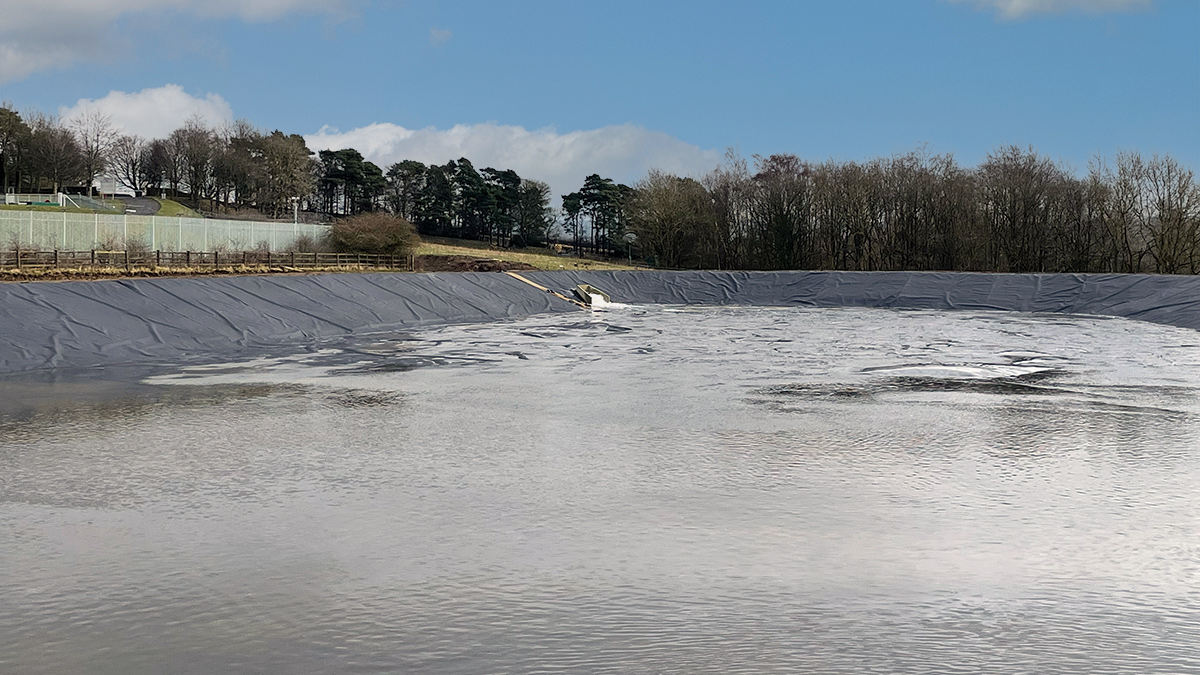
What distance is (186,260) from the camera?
35.0 m

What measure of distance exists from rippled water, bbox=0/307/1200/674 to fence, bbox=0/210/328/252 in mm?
26995

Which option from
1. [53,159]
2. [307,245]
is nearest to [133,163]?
[53,159]

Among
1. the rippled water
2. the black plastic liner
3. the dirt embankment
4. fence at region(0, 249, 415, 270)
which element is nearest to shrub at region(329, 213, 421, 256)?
fence at region(0, 249, 415, 270)

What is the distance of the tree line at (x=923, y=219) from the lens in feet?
162

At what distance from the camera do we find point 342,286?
28688 mm

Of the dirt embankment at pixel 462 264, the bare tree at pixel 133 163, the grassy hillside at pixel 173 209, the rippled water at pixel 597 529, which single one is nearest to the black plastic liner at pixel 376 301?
the rippled water at pixel 597 529

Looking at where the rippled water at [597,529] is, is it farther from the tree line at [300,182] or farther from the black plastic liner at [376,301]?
the tree line at [300,182]

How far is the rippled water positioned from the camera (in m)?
4.44

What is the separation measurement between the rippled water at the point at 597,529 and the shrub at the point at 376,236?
32.9 m

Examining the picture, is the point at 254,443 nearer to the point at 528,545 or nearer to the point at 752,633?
the point at 528,545

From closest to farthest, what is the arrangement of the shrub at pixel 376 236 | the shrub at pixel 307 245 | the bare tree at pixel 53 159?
the shrub at pixel 376 236 < the shrub at pixel 307 245 < the bare tree at pixel 53 159

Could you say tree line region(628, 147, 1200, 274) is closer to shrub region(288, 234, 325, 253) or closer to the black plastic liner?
the black plastic liner

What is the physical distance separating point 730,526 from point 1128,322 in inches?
1108

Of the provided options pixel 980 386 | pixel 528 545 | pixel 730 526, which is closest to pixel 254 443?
pixel 528 545
